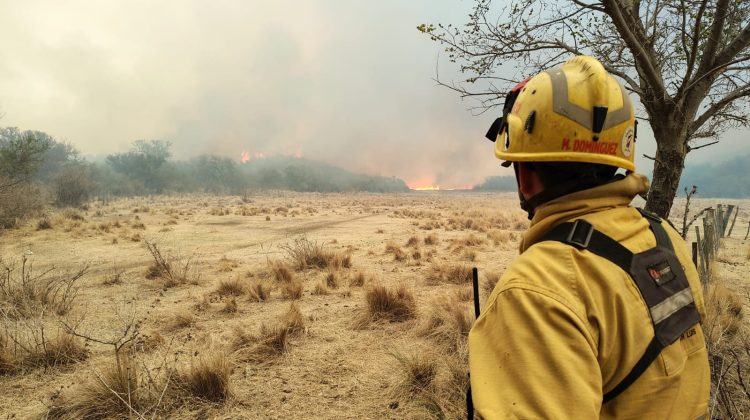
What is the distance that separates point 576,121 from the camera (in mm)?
1277

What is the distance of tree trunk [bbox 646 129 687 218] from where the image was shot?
4.09 m

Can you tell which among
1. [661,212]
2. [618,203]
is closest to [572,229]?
[618,203]

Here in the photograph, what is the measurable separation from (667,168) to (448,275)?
15.9ft

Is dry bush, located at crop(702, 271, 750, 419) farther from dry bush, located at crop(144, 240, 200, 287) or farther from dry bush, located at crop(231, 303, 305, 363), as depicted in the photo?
dry bush, located at crop(144, 240, 200, 287)

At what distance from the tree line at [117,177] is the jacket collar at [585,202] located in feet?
72.3

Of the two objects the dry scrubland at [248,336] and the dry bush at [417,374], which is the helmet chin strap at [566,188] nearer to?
the dry scrubland at [248,336]

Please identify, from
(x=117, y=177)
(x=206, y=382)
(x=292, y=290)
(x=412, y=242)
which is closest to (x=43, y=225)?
(x=292, y=290)

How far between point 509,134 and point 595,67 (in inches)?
15.2

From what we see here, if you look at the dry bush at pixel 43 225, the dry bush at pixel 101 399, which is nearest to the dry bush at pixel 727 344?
the dry bush at pixel 101 399

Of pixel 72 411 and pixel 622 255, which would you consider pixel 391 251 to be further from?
pixel 622 255

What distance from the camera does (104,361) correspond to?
13.6 feet

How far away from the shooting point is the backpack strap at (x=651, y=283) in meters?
1.05

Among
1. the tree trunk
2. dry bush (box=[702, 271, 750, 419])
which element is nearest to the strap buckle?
dry bush (box=[702, 271, 750, 419])

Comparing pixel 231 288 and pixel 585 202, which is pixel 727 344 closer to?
pixel 585 202
